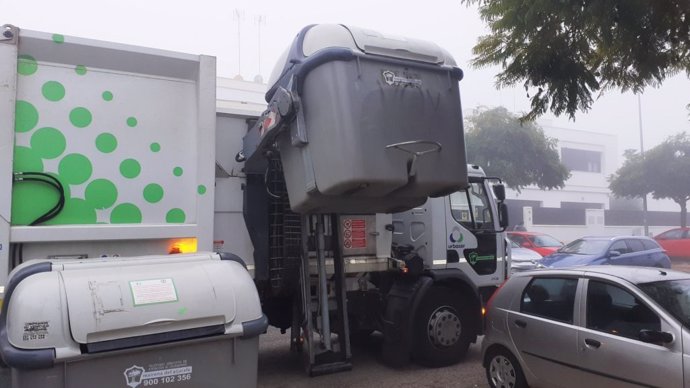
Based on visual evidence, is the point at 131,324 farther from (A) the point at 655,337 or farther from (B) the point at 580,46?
(B) the point at 580,46

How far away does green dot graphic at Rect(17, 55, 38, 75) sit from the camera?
410cm

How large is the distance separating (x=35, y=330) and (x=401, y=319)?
13.5 ft

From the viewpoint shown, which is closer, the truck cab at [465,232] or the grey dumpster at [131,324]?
the grey dumpster at [131,324]

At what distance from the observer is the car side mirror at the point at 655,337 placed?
3.97 meters

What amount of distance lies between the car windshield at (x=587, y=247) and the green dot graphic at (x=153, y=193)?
39.8 ft

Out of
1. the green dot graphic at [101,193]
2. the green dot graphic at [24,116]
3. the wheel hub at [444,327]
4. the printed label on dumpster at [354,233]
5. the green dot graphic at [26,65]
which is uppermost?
the green dot graphic at [26,65]

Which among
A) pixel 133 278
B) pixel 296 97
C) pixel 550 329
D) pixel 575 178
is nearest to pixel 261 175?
pixel 296 97

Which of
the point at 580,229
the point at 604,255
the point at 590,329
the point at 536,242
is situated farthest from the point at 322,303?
the point at 580,229

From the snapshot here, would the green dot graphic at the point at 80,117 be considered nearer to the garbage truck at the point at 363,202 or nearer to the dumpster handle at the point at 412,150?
the garbage truck at the point at 363,202

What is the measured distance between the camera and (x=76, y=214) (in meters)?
4.20

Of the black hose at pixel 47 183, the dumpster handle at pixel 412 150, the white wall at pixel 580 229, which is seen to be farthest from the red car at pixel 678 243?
the black hose at pixel 47 183

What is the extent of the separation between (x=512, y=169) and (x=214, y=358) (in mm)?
25431

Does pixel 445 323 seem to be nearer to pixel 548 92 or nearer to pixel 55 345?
pixel 548 92

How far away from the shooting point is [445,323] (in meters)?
6.65
